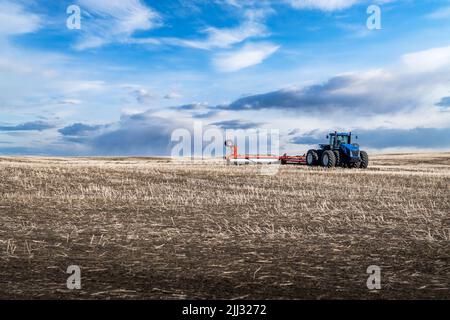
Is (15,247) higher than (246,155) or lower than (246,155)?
lower

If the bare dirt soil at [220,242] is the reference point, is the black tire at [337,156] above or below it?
above

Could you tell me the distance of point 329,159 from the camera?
45281 mm

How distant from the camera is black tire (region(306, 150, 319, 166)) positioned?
4846 cm

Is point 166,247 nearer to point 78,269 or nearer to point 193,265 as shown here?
point 193,265

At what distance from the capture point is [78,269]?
27.8ft

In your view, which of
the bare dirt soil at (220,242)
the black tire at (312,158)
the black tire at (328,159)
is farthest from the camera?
the black tire at (312,158)

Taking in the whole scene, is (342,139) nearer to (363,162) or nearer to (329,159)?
(363,162)

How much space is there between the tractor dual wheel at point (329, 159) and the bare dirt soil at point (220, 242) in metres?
20.2

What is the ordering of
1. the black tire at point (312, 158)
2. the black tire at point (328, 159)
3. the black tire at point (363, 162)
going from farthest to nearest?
the black tire at point (312, 158) → the black tire at point (363, 162) → the black tire at point (328, 159)

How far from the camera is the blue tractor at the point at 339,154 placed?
150 feet

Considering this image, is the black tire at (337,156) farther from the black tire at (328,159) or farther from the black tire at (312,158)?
the black tire at (312,158)

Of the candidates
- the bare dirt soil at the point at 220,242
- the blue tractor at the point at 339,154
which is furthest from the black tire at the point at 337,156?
the bare dirt soil at the point at 220,242
